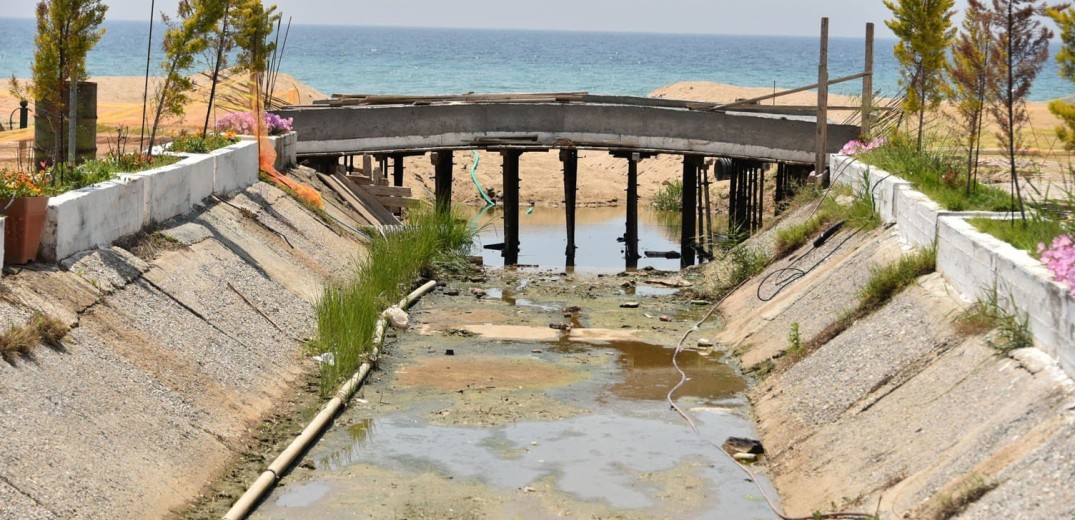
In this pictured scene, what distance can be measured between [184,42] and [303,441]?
26.5 ft

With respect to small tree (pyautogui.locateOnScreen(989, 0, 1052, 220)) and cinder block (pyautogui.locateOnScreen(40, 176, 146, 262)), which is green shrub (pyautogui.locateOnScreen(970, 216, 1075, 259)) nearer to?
small tree (pyautogui.locateOnScreen(989, 0, 1052, 220))

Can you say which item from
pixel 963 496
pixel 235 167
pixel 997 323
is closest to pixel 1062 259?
pixel 997 323

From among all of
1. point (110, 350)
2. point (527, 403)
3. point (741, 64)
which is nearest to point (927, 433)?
point (527, 403)

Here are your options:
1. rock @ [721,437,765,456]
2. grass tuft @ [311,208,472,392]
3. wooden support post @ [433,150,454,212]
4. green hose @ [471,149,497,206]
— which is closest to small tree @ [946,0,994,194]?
rock @ [721,437,765,456]

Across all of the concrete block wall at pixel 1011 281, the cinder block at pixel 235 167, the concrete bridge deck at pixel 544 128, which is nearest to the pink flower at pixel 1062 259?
the concrete block wall at pixel 1011 281

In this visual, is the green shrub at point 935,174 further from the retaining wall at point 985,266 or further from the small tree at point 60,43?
the small tree at point 60,43

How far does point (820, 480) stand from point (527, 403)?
4.07 m

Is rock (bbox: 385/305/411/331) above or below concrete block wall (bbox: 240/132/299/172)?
below

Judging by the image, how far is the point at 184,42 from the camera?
18.9 m

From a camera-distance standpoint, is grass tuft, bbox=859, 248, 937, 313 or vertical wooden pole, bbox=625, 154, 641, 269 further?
vertical wooden pole, bbox=625, 154, 641, 269

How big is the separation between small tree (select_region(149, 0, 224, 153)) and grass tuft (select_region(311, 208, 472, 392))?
312cm

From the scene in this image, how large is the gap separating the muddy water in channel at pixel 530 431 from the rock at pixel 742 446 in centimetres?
14

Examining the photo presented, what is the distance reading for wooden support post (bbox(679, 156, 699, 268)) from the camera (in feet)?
91.1

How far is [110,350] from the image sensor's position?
1195cm
